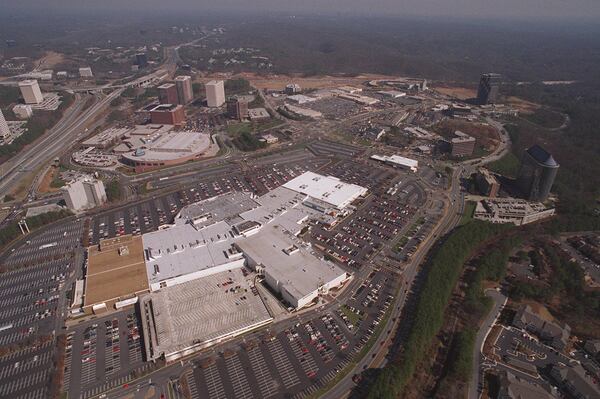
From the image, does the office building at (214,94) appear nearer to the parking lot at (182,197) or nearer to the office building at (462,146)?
the parking lot at (182,197)

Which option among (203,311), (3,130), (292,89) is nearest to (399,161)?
(203,311)

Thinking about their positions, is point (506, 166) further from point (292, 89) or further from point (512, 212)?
point (292, 89)

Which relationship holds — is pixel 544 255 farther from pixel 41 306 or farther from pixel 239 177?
pixel 41 306

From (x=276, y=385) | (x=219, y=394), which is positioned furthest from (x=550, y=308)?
(x=219, y=394)

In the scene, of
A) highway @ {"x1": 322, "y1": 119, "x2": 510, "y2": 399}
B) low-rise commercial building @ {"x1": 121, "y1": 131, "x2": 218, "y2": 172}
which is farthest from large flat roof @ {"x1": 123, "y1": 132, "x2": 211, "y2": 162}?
highway @ {"x1": 322, "y1": 119, "x2": 510, "y2": 399}

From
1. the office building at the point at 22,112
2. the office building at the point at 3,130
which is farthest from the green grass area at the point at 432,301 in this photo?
the office building at the point at 22,112

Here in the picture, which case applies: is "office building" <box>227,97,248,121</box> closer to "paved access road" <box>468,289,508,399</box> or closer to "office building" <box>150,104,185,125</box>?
"office building" <box>150,104,185,125</box>
